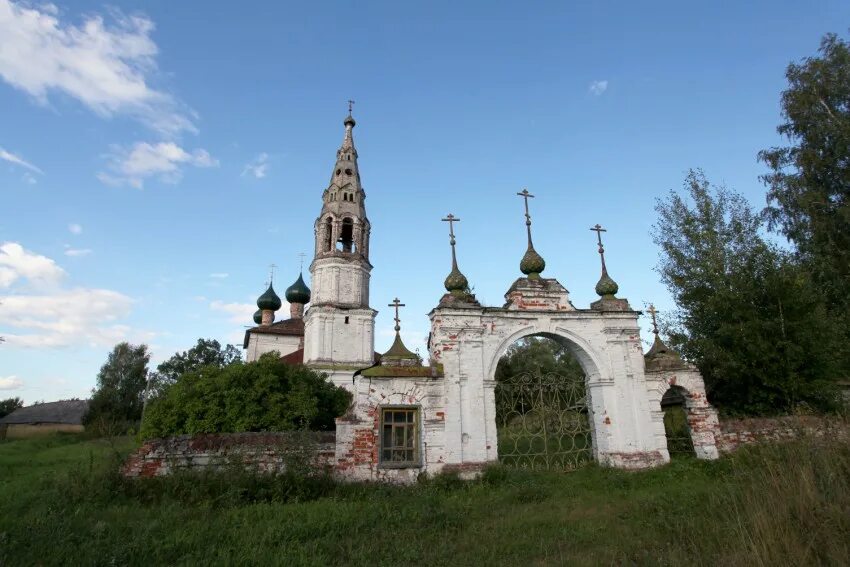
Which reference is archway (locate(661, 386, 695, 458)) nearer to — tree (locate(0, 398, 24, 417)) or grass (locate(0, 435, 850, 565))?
grass (locate(0, 435, 850, 565))

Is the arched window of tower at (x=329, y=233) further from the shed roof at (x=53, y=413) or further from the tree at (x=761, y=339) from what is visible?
the shed roof at (x=53, y=413)

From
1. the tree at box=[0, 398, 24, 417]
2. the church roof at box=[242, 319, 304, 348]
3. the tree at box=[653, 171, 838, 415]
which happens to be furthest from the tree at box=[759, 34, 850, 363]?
the tree at box=[0, 398, 24, 417]

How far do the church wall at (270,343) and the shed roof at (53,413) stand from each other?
65.4 ft

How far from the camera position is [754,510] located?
515cm

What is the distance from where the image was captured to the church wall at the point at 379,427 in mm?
9625

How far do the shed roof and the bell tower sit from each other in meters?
30.0

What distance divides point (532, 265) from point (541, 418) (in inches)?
144

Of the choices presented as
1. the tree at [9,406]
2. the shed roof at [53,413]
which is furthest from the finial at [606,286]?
the tree at [9,406]

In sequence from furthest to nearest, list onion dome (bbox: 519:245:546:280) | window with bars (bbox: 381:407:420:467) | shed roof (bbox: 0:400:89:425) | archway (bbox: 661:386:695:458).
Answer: shed roof (bbox: 0:400:89:425) < onion dome (bbox: 519:245:546:280) < archway (bbox: 661:386:695:458) < window with bars (bbox: 381:407:420:467)

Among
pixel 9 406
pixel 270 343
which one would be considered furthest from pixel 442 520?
pixel 9 406

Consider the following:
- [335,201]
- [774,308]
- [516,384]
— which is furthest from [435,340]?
[335,201]

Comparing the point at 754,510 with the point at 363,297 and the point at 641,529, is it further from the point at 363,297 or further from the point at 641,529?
the point at 363,297

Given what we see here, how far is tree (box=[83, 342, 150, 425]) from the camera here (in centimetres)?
3919

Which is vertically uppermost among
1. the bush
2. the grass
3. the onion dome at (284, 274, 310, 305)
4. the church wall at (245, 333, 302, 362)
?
the onion dome at (284, 274, 310, 305)
